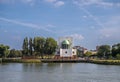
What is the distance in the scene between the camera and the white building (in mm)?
145500

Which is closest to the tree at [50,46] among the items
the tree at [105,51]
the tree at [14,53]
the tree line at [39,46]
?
the tree line at [39,46]

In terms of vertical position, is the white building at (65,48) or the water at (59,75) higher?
the white building at (65,48)

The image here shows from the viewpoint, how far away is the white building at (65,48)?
145500mm

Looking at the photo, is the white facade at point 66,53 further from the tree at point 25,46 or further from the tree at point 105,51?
the tree at point 25,46

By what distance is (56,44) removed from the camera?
14288cm

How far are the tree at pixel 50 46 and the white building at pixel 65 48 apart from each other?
5031mm

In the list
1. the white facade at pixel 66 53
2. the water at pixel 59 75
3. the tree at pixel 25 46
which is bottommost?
the water at pixel 59 75

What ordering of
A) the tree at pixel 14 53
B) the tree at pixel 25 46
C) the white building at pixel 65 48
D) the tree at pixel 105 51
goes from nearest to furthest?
the tree at pixel 25 46 < the white building at pixel 65 48 < the tree at pixel 105 51 < the tree at pixel 14 53

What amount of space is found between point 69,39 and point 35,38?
85.0ft

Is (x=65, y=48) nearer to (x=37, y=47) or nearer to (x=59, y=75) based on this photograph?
(x=37, y=47)

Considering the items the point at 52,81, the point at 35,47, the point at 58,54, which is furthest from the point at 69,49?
the point at 52,81

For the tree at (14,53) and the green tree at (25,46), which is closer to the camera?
the green tree at (25,46)

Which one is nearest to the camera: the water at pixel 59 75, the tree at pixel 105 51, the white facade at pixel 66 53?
the water at pixel 59 75

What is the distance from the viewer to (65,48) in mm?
149000
